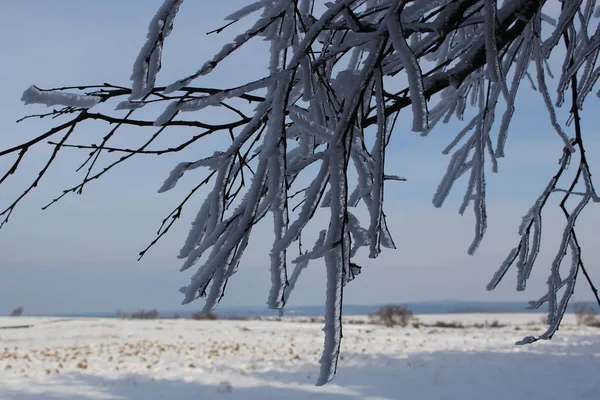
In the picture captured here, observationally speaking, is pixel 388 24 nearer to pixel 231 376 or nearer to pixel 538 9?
pixel 538 9

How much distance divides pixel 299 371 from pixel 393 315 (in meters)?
13.2

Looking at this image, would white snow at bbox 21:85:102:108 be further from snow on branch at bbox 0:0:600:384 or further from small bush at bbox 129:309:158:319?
small bush at bbox 129:309:158:319

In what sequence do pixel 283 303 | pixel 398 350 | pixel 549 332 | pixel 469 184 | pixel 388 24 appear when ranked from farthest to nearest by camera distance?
1. pixel 398 350
2. pixel 469 184
3. pixel 549 332
4. pixel 283 303
5. pixel 388 24

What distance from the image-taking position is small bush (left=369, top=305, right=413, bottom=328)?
20.6 meters

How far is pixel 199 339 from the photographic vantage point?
1368cm

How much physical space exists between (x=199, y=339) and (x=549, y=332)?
12.0m

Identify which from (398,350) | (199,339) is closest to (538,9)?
(398,350)

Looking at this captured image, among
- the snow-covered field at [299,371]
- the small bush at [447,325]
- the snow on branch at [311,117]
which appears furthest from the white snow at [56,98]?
the small bush at [447,325]

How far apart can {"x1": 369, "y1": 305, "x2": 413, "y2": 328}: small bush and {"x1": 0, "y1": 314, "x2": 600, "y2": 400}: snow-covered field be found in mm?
8081

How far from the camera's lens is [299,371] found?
823cm

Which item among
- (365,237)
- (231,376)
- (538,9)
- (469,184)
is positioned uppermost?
(538,9)

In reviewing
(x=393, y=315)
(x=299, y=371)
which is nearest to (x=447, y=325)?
(x=393, y=315)

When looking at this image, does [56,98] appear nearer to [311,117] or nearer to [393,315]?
[311,117]

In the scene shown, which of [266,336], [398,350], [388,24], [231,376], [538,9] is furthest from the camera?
[266,336]
